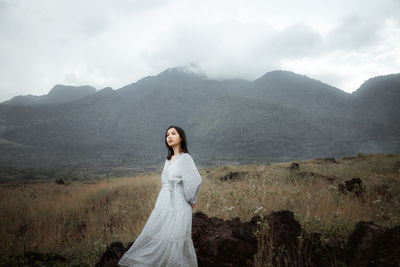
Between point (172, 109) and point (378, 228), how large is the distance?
14250 cm

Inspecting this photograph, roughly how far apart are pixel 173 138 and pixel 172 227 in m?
1.10

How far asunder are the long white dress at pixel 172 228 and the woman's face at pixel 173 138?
27 centimetres

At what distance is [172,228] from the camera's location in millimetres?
2227

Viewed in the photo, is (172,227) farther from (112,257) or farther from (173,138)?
(173,138)

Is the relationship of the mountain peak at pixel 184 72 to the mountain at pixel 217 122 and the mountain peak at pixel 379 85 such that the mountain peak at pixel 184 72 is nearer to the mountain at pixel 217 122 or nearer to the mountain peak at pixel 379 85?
the mountain at pixel 217 122

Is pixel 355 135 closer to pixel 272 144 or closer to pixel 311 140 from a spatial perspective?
pixel 311 140

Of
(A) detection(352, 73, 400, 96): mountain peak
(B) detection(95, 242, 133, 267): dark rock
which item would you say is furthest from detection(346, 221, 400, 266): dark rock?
(A) detection(352, 73, 400, 96): mountain peak

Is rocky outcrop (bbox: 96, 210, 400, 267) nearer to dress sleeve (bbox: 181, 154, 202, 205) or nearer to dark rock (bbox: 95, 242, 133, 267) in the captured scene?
dark rock (bbox: 95, 242, 133, 267)

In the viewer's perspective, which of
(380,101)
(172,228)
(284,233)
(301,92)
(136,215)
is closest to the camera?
(172,228)

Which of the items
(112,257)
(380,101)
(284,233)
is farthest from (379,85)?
(112,257)

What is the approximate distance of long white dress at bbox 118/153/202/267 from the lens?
215 centimetres

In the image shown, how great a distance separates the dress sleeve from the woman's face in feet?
1.23

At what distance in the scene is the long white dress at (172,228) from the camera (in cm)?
215

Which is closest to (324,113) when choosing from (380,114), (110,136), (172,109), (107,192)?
(380,114)
